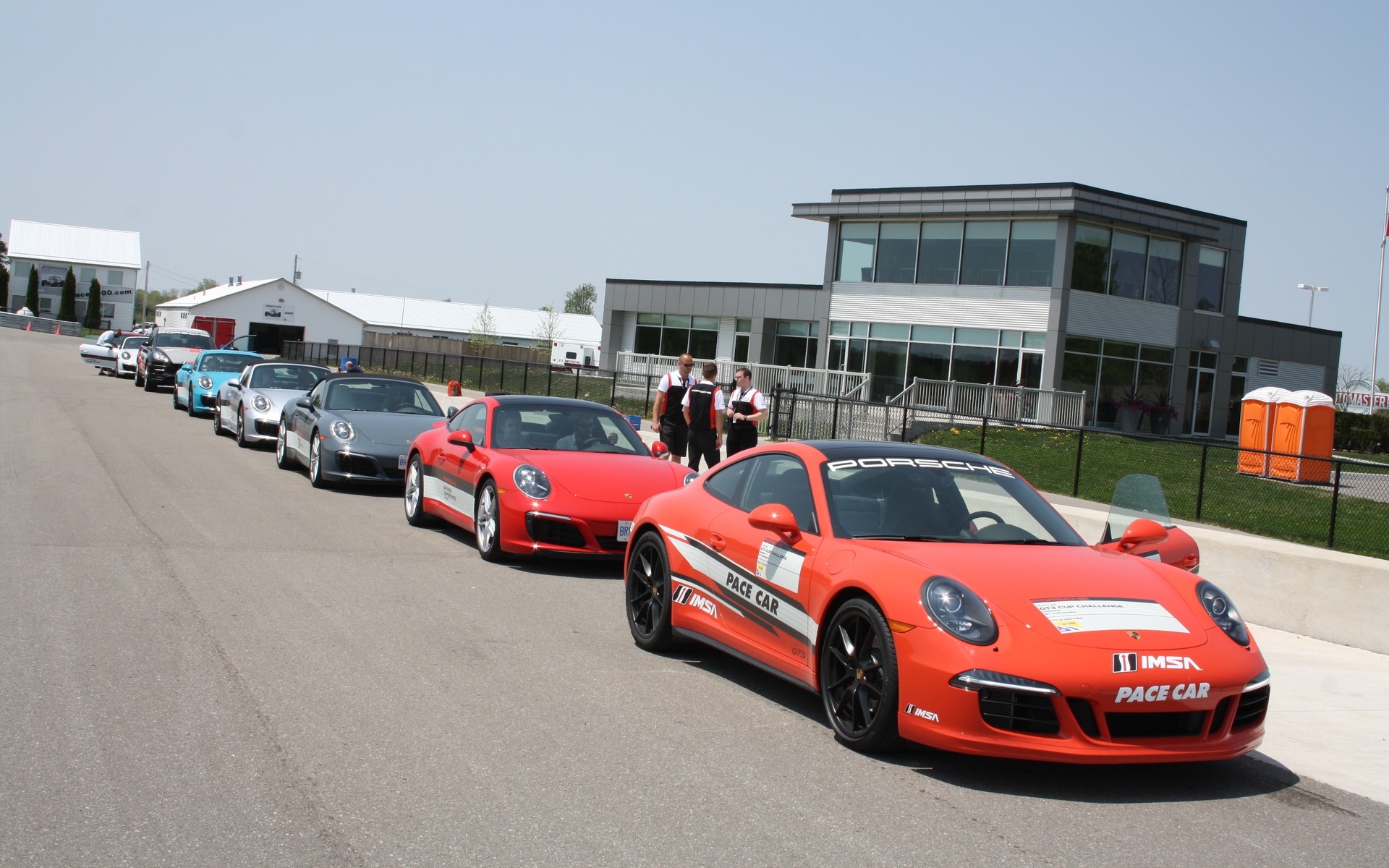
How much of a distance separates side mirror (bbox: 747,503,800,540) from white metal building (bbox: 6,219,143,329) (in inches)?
4143

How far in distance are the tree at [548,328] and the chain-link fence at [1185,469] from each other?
8104 centimetres

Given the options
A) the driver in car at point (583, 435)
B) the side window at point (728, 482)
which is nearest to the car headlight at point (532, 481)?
the driver in car at point (583, 435)

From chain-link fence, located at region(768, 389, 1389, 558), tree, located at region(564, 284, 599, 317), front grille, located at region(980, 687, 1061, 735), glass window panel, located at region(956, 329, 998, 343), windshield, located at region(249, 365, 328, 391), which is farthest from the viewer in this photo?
tree, located at region(564, 284, 599, 317)

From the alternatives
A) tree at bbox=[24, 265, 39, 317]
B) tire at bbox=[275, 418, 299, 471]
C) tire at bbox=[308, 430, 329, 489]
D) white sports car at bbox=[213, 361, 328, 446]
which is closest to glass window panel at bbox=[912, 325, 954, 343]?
white sports car at bbox=[213, 361, 328, 446]

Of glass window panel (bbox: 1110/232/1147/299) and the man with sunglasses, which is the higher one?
glass window panel (bbox: 1110/232/1147/299)

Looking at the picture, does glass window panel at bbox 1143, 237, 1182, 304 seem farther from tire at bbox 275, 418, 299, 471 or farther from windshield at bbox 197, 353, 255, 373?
tire at bbox 275, 418, 299, 471

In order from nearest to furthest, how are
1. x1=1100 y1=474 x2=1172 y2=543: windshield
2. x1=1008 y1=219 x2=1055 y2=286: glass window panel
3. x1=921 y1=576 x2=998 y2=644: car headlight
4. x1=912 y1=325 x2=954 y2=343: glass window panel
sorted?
x1=921 y1=576 x2=998 y2=644: car headlight, x1=1100 y1=474 x2=1172 y2=543: windshield, x1=1008 y1=219 x2=1055 y2=286: glass window panel, x1=912 y1=325 x2=954 y2=343: glass window panel

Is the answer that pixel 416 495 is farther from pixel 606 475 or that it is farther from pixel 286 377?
pixel 286 377

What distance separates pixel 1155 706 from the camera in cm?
464

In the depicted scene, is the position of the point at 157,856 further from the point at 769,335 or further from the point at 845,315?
the point at 769,335

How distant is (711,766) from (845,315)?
33854mm

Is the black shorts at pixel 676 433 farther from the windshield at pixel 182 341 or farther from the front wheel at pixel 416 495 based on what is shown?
the windshield at pixel 182 341

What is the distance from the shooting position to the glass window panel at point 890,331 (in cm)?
3641

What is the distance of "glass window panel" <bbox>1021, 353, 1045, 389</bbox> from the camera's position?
3338 centimetres
